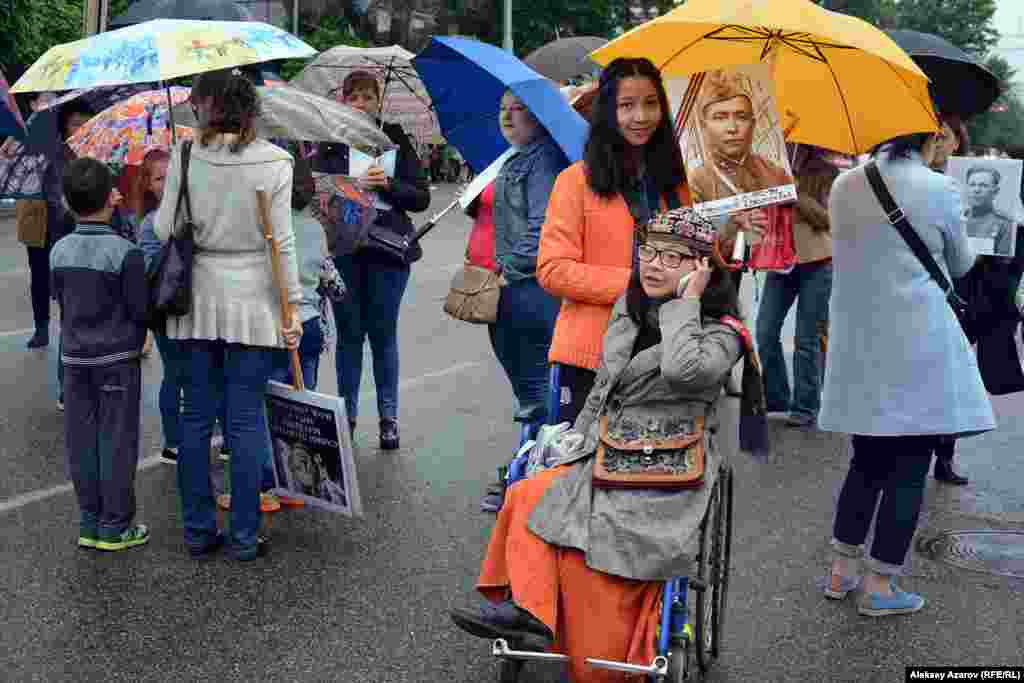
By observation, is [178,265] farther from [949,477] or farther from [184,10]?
[949,477]

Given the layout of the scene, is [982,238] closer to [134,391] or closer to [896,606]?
[896,606]

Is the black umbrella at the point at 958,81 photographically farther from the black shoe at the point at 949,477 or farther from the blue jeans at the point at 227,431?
the blue jeans at the point at 227,431

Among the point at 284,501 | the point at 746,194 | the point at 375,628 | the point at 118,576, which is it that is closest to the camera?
the point at 746,194

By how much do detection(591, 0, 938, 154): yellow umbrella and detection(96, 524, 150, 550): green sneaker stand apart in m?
2.71

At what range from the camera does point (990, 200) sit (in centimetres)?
577

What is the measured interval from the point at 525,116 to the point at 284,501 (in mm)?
2129

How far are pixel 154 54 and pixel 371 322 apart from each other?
2430 mm

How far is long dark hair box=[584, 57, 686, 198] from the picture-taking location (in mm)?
4711

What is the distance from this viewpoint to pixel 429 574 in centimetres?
544

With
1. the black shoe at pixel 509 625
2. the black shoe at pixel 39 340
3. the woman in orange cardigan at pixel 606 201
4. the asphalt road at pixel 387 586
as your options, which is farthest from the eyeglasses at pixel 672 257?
the black shoe at pixel 39 340

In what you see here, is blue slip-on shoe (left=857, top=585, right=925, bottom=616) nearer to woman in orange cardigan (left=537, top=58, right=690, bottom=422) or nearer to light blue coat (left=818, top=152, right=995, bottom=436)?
light blue coat (left=818, top=152, right=995, bottom=436)

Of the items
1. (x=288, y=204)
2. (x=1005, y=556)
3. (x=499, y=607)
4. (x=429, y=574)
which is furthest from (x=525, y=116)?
(x=1005, y=556)

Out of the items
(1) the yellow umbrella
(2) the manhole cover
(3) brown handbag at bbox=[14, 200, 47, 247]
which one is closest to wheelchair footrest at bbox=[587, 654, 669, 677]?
(1) the yellow umbrella

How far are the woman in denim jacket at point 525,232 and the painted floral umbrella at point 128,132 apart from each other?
1413 mm
